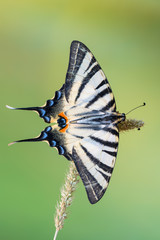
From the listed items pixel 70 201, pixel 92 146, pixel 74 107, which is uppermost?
pixel 74 107

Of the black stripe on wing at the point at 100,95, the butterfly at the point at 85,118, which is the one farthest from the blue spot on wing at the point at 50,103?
the black stripe on wing at the point at 100,95

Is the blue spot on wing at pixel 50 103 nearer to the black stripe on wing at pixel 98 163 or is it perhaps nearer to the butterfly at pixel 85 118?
the butterfly at pixel 85 118

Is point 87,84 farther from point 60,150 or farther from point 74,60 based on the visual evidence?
point 60,150

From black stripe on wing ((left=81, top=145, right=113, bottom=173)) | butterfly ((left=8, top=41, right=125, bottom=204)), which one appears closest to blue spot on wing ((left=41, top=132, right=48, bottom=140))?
butterfly ((left=8, top=41, right=125, bottom=204))

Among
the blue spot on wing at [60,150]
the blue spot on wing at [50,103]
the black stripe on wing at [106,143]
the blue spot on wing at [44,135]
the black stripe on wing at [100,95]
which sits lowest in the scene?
the black stripe on wing at [106,143]

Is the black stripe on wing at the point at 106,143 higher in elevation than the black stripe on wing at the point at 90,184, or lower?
higher

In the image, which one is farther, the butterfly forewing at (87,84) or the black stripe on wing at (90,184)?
the butterfly forewing at (87,84)

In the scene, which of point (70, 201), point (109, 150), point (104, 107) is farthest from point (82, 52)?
point (70, 201)

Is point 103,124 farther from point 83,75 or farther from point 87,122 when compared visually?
point 83,75
